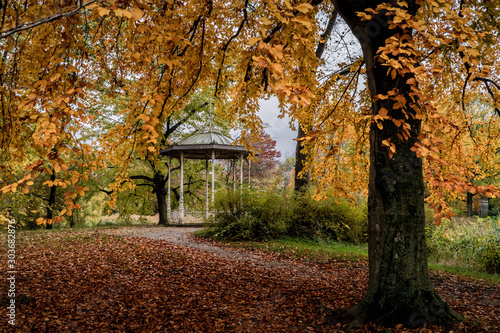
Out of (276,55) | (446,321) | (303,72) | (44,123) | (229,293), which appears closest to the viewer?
(276,55)

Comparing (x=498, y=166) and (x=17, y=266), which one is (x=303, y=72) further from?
(x=17, y=266)

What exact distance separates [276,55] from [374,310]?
2.94 metres

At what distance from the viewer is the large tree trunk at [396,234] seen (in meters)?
3.21

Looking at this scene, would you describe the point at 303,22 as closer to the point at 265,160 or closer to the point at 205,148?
the point at 205,148

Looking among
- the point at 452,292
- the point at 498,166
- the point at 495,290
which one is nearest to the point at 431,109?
the point at 452,292

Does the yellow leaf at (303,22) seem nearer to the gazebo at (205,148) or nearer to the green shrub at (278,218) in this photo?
the green shrub at (278,218)

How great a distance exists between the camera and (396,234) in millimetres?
3219

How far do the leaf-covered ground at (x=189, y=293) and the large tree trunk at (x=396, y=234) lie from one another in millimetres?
217

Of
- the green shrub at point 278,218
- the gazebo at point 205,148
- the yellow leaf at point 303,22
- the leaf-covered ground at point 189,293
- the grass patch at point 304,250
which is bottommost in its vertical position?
the grass patch at point 304,250

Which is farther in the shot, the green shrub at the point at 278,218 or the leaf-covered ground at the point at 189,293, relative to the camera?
the green shrub at the point at 278,218

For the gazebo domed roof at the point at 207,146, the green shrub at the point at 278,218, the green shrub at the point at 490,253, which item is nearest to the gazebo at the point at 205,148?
the gazebo domed roof at the point at 207,146

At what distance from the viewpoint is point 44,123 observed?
186 cm

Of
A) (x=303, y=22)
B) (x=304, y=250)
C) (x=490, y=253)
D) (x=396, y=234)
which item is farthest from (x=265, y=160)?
(x=303, y=22)

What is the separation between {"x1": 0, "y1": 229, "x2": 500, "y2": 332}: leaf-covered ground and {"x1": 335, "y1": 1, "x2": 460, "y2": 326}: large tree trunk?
8.6 inches
